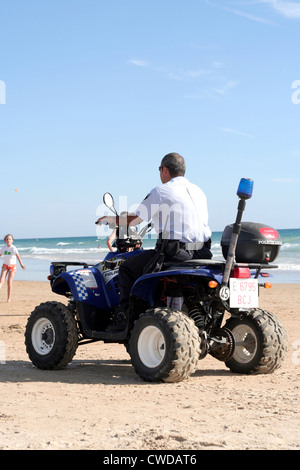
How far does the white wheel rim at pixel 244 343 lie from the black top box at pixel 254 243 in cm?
91

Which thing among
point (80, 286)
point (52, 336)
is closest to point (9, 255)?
point (52, 336)

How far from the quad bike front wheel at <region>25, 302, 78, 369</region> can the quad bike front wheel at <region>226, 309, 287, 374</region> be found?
5.47ft

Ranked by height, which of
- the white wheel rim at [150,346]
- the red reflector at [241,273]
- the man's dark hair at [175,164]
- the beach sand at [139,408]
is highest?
the man's dark hair at [175,164]

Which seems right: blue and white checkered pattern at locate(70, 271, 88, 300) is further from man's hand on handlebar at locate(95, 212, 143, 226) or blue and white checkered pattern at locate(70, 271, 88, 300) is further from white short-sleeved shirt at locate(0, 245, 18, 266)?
white short-sleeved shirt at locate(0, 245, 18, 266)

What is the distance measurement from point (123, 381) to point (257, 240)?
6.20 feet

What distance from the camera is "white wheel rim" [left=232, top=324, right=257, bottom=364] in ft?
22.8

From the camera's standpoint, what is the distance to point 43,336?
743 cm

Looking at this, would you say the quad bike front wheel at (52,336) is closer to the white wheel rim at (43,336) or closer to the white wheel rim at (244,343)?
the white wheel rim at (43,336)

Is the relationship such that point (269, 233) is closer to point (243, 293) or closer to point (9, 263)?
point (243, 293)

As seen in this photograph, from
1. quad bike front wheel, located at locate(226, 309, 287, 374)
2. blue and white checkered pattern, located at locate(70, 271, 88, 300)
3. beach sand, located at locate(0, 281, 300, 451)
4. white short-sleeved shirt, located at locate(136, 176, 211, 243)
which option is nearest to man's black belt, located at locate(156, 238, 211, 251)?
white short-sleeved shirt, located at locate(136, 176, 211, 243)

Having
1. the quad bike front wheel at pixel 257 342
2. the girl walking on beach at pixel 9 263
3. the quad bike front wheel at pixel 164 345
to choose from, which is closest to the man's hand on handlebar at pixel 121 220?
the quad bike front wheel at pixel 164 345

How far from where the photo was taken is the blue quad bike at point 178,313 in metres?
6.19

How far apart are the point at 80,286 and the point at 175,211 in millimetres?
1485
